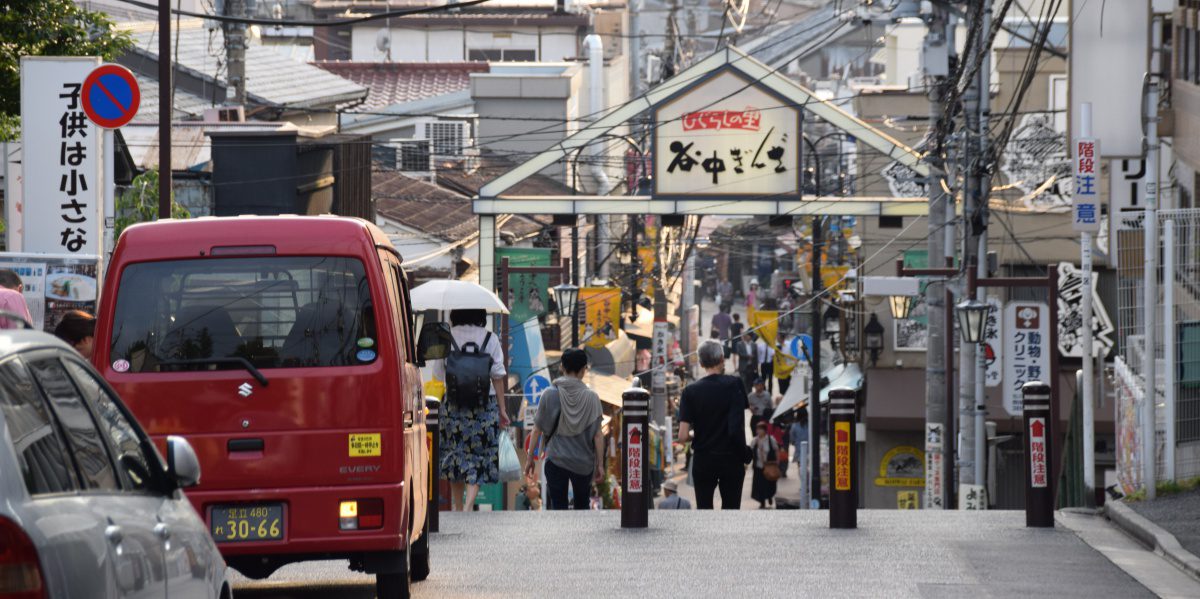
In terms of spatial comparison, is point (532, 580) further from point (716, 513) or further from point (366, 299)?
point (716, 513)

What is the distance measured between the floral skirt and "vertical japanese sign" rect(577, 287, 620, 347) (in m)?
18.6

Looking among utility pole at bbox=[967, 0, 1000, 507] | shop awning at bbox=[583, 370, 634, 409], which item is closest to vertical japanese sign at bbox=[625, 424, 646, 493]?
utility pole at bbox=[967, 0, 1000, 507]

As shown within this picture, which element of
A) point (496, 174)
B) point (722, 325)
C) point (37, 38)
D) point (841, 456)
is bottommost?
point (722, 325)

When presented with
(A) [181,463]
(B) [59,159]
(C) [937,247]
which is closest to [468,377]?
(B) [59,159]

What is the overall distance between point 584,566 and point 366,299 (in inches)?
116

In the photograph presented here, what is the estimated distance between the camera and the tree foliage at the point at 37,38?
56.0 ft

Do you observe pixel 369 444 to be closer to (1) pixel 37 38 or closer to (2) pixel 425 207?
(1) pixel 37 38

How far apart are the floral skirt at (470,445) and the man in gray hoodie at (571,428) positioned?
0.46 metres

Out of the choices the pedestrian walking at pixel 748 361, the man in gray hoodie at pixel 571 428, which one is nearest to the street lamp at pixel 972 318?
the man in gray hoodie at pixel 571 428

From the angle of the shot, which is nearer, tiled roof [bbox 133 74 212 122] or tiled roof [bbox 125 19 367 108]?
tiled roof [bbox 133 74 212 122]

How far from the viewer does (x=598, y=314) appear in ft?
109

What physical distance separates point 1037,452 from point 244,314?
6.57m

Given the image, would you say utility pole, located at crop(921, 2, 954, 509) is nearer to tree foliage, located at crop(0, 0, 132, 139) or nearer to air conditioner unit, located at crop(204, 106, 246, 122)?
tree foliage, located at crop(0, 0, 132, 139)

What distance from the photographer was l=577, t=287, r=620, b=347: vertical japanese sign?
33000mm
